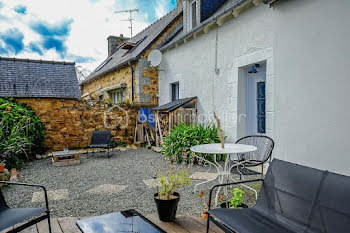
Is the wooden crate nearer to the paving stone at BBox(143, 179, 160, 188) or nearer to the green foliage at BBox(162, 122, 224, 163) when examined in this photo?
the green foliage at BBox(162, 122, 224, 163)

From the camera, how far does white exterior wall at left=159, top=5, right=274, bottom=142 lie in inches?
213

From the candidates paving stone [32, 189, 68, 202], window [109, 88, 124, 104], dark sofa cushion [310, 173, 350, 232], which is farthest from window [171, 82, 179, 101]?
dark sofa cushion [310, 173, 350, 232]

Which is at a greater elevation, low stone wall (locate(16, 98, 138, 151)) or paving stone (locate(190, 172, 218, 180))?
low stone wall (locate(16, 98, 138, 151))

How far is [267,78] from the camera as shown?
5.22 meters

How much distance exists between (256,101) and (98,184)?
163 inches

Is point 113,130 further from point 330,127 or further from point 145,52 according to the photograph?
point 330,127

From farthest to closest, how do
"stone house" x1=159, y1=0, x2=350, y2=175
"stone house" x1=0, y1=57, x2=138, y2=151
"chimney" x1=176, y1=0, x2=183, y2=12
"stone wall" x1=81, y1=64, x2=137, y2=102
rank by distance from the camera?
1. "stone wall" x1=81, y1=64, x2=137, y2=102
2. "chimney" x1=176, y1=0, x2=183, y2=12
3. "stone house" x1=0, y1=57, x2=138, y2=151
4. "stone house" x1=159, y1=0, x2=350, y2=175

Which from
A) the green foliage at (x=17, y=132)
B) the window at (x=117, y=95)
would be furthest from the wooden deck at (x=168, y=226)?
the window at (x=117, y=95)

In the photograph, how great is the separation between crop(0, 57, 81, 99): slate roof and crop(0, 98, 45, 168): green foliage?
22.8 inches

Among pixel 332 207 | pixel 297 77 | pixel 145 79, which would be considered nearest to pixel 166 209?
pixel 332 207

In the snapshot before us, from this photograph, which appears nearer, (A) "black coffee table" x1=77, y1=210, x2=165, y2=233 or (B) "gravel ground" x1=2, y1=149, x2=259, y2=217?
(A) "black coffee table" x1=77, y1=210, x2=165, y2=233

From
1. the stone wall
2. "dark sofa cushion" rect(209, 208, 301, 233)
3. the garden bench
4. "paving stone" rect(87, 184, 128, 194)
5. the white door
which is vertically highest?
the stone wall

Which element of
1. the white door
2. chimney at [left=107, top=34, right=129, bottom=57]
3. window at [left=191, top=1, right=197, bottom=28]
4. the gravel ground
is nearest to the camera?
the gravel ground

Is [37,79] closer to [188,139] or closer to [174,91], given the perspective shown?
[174,91]
